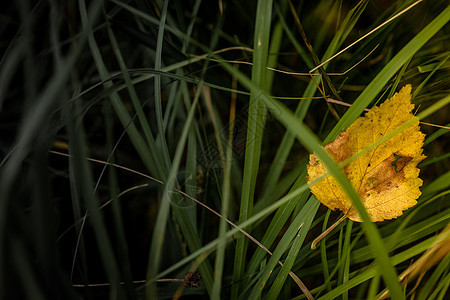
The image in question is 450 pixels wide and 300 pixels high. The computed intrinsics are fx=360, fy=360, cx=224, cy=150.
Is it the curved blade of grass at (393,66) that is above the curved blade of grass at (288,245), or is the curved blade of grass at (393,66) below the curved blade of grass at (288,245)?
above

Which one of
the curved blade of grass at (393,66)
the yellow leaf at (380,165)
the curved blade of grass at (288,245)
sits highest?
the curved blade of grass at (393,66)

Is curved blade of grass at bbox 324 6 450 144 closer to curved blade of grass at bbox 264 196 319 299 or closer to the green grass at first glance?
the green grass

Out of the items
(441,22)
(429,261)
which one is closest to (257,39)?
(441,22)

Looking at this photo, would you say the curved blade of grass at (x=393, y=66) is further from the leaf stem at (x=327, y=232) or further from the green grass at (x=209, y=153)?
the leaf stem at (x=327, y=232)

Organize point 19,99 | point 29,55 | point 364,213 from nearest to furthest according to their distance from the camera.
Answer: point 364,213
point 29,55
point 19,99

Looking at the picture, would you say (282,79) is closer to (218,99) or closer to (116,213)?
(218,99)

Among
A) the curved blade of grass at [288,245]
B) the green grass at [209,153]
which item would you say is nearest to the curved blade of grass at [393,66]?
the green grass at [209,153]

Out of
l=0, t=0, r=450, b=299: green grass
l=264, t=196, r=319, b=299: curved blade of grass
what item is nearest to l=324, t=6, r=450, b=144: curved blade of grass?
l=0, t=0, r=450, b=299: green grass
